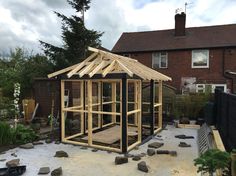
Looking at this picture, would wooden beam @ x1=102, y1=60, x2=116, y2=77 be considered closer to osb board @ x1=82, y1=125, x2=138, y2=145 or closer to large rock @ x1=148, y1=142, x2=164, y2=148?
osb board @ x1=82, y1=125, x2=138, y2=145

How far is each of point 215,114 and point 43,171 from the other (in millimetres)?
7253

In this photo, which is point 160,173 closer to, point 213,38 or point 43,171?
point 43,171

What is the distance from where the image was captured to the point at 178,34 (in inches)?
758

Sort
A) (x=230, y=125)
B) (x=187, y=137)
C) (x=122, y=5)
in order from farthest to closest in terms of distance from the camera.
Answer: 1. (x=122, y=5)
2. (x=187, y=137)
3. (x=230, y=125)

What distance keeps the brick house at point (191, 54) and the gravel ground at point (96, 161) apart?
10.1 m

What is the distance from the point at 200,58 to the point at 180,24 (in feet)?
11.4

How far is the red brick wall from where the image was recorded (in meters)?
16.8

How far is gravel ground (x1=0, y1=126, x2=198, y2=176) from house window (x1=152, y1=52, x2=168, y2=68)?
1092cm

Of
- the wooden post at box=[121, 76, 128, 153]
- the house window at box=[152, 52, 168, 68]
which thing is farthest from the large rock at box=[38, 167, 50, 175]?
the house window at box=[152, 52, 168, 68]

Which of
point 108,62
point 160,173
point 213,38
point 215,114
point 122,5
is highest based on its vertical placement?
point 122,5

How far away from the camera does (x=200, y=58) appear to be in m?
17.4

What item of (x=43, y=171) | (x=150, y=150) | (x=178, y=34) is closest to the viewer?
(x=43, y=171)

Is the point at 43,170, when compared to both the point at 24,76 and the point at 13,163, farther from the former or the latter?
the point at 24,76

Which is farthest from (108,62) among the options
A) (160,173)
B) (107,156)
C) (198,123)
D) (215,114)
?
(198,123)
